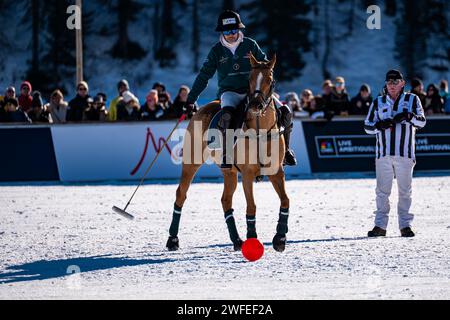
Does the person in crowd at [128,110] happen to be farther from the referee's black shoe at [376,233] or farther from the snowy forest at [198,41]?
the snowy forest at [198,41]

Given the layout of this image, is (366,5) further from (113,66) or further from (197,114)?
(197,114)

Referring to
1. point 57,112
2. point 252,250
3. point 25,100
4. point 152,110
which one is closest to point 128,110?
point 152,110

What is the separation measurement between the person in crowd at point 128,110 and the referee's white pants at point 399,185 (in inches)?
437

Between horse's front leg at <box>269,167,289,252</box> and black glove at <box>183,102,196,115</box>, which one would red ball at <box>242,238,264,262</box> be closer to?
horse's front leg at <box>269,167,289,252</box>

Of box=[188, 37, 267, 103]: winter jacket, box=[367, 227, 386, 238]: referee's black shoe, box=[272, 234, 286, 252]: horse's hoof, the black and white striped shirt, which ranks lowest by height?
box=[367, 227, 386, 238]: referee's black shoe

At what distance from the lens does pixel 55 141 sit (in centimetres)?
2208

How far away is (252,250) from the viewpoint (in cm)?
1052

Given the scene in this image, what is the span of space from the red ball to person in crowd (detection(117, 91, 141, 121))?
12.9m

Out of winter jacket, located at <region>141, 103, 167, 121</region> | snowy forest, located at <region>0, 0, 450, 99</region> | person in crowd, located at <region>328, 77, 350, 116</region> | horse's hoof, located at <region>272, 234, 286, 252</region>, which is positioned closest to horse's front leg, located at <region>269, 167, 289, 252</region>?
horse's hoof, located at <region>272, 234, 286, 252</region>

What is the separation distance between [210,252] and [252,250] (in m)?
0.93

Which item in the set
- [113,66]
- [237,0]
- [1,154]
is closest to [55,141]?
[1,154]

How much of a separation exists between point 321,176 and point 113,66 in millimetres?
27632

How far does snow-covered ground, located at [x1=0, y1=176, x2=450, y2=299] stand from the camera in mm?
8781

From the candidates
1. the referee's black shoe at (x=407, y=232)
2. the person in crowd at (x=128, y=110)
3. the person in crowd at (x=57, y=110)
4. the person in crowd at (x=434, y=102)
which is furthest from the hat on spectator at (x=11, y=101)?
the referee's black shoe at (x=407, y=232)
